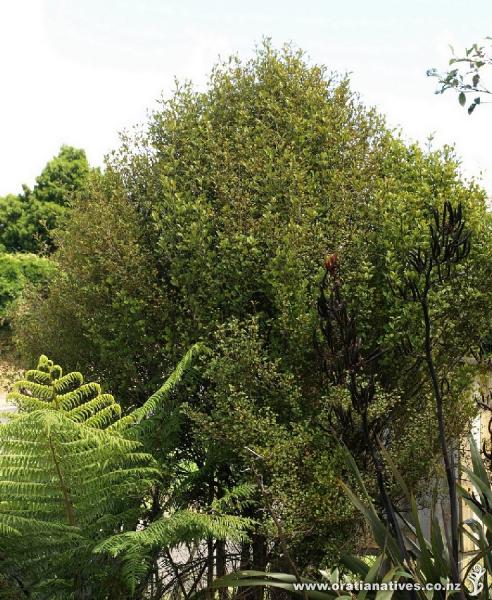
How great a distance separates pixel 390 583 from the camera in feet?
14.0

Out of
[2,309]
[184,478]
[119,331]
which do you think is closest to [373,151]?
[119,331]

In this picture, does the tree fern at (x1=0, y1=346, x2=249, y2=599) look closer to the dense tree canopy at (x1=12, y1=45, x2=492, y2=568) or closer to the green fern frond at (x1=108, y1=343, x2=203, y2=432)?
the green fern frond at (x1=108, y1=343, x2=203, y2=432)

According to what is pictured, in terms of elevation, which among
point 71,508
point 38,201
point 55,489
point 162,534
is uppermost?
point 38,201

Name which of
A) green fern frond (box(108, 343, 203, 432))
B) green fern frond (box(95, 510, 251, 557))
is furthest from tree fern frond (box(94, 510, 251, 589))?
green fern frond (box(108, 343, 203, 432))

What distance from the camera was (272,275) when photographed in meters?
6.58

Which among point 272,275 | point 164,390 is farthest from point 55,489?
point 272,275

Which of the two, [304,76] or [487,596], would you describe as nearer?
[487,596]

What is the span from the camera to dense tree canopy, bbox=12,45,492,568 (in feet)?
21.1

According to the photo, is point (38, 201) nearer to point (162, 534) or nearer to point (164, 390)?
point (164, 390)

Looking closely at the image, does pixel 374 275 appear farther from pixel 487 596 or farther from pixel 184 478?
pixel 487 596

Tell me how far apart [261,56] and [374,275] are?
7.30ft

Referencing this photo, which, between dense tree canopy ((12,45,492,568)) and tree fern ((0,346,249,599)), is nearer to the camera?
tree fern ((0,346,249,599))

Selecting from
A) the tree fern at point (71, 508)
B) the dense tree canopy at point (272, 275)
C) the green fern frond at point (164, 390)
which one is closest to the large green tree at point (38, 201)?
the dense tree canopy at point (272, 275)

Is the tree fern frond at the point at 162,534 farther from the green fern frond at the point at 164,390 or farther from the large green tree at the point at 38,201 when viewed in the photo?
the large green tree at the point at 38,201
